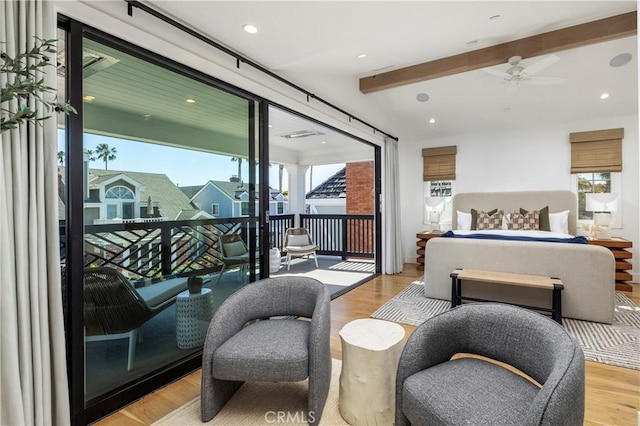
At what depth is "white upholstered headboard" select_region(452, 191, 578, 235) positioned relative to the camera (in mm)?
5219

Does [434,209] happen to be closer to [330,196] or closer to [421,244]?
[421,244]

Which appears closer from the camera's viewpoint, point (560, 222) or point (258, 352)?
point (258, 352)

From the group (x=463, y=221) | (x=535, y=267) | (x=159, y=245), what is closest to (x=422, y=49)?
(x=535, y=267)

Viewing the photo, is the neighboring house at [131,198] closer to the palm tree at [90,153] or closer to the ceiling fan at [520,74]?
the palm tree at [90,153]

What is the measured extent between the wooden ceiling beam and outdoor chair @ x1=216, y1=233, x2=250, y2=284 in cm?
309

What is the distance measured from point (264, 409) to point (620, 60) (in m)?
Result: 5.38

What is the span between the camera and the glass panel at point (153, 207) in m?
1.89

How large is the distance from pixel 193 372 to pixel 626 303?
4.87 m

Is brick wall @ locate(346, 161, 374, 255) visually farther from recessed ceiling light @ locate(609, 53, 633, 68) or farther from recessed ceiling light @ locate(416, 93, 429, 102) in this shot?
recessed ceiling light @ locate(609, 53, 633, 68)

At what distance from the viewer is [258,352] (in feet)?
5.75

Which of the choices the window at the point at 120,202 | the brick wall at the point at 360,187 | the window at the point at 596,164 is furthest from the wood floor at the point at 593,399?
the brick wall at the point at 360,187

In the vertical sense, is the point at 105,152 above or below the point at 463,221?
above

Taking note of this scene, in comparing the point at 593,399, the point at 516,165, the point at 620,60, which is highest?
the point at 620,60

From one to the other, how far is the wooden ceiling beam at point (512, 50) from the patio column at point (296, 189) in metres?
3.38
